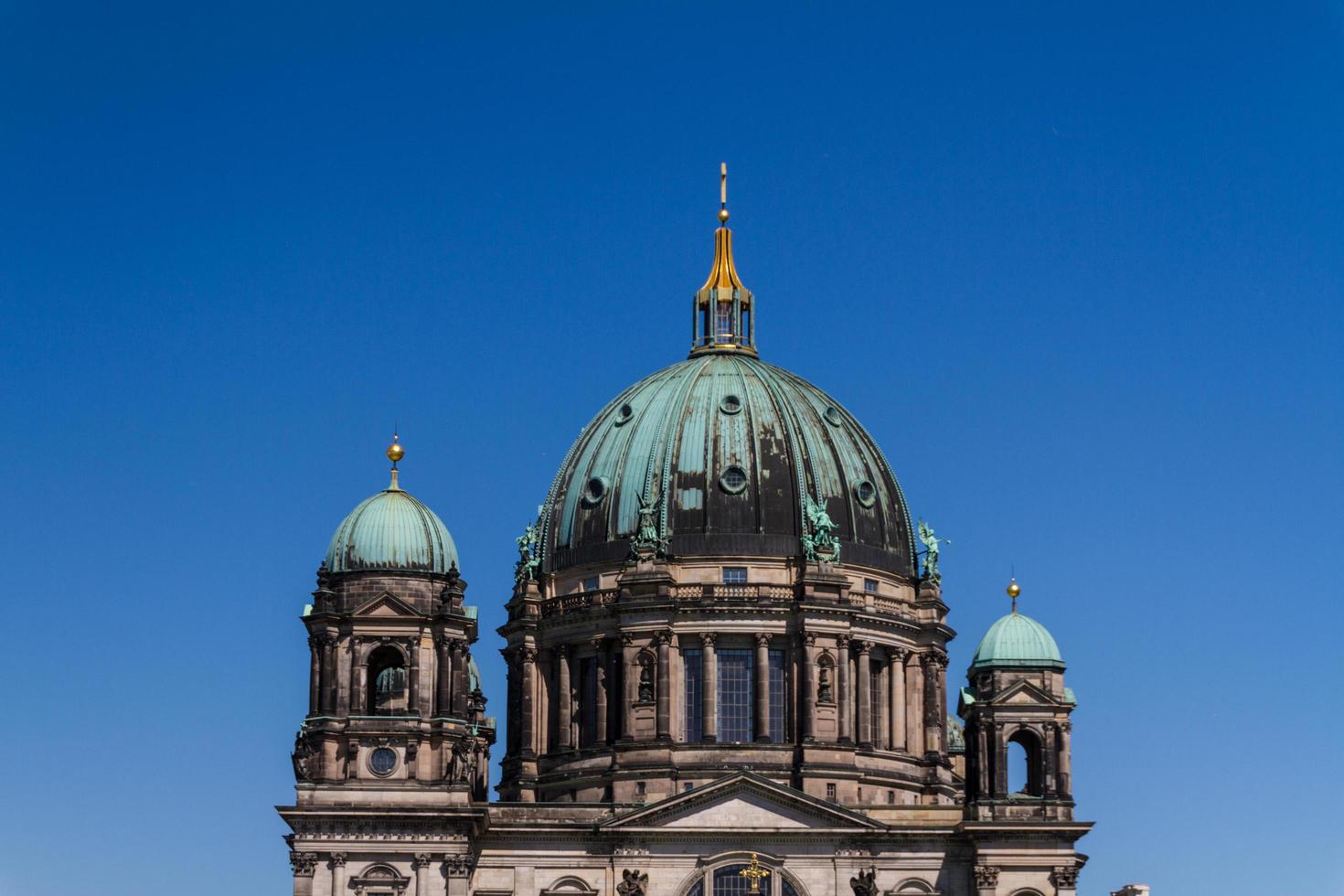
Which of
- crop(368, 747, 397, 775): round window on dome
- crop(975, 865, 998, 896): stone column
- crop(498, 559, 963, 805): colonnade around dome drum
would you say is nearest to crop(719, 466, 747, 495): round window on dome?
crop(498, 559, 963, 805): colonnade around dome drum

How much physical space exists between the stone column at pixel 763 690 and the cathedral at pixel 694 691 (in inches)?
4.2

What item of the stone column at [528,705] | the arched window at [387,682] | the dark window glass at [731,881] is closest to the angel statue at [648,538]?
the stone column at [528,705]

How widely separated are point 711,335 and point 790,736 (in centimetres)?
2192

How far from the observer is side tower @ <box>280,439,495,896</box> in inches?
4146

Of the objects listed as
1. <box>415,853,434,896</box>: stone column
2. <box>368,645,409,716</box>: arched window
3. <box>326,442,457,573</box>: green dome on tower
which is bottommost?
<box>415,853,434,896</box>: stone column

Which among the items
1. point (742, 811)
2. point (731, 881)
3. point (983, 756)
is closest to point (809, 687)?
point (742, 811)

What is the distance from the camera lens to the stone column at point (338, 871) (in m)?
105

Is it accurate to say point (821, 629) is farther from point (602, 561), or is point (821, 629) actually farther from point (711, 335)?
point (711, 335)

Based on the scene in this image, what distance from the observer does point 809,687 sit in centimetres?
11662

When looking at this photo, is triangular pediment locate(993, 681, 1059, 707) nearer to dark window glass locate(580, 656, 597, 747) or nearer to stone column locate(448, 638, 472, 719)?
dark window glass locate(580, 656, 597, 747)

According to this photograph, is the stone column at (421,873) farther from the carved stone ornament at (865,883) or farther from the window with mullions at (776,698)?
the window with mullions at (776,698)

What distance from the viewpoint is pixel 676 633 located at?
118000 mm

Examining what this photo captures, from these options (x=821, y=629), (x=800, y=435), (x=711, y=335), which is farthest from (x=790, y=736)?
(x=711, y=335)

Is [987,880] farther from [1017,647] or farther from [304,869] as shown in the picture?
[304,869]
